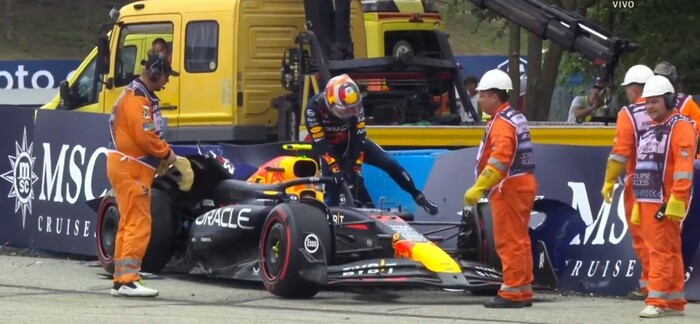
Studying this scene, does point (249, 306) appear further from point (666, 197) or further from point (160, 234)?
point (666, 197)

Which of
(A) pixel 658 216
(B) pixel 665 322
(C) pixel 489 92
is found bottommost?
(B) pixel 665 322

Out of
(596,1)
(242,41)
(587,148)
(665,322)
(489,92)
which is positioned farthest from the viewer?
(596,1)

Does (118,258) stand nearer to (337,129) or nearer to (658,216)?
(337,129)

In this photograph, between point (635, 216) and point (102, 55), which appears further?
point (102, 55)

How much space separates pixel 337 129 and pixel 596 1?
11442 millimetres

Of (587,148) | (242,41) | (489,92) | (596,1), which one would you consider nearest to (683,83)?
(596,1)

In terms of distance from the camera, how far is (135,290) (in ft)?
37.8

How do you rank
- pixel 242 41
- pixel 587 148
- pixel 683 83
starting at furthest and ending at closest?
1. pixel 683 83
2. pixel 242 41
3. pixel 587 148

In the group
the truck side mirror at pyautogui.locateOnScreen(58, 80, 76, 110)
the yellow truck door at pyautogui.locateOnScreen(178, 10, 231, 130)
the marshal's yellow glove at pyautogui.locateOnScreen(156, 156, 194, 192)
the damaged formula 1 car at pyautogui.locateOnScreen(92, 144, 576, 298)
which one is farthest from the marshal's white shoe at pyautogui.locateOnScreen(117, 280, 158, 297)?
the truck side mirror at pyautogui.locateOnScreen(58, 80, 76, 110)

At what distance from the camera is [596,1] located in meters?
23.2

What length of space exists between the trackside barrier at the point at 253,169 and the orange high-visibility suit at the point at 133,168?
2.21m

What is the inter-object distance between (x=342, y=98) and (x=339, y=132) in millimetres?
352

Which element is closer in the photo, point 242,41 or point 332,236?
point 332,236

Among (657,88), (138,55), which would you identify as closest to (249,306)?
(657,88)
